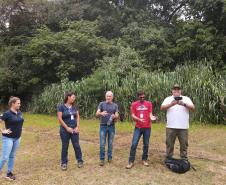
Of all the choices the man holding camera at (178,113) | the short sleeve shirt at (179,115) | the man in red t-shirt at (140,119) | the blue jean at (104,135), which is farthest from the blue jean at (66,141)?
the short sleeve shirt at (179,115)

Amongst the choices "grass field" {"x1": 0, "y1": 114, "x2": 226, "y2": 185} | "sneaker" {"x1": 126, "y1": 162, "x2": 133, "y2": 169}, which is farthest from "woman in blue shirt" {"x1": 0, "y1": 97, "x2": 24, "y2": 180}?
"sneaker" {"x1": 126, "y1": 162, "x2": 133, "y2": 169}

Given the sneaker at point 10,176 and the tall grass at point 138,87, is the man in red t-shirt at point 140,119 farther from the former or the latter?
the tall grass at point 138,87

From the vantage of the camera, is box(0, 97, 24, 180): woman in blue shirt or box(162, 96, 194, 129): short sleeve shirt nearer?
box(0, 97, 24, 180): woman in blue shirt

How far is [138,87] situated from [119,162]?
7.38m

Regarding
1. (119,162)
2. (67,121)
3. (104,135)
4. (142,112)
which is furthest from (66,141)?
(142,112)

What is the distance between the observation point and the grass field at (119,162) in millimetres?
6938

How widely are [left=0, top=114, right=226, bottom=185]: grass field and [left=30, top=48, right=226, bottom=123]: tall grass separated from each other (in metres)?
1.30

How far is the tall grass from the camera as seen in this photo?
13.5 meters

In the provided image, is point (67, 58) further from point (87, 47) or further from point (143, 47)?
point (143, 47)

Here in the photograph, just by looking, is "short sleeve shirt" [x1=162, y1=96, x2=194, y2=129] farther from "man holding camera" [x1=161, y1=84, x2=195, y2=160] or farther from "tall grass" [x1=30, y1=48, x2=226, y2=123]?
"tall grass" [x1=30, y1=48, x2=226, y2=123]

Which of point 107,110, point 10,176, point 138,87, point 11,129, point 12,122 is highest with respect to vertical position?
point 138,87

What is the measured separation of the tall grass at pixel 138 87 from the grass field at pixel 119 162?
1304 mm

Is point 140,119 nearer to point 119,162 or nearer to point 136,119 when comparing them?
point 136,119

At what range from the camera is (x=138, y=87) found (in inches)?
598
